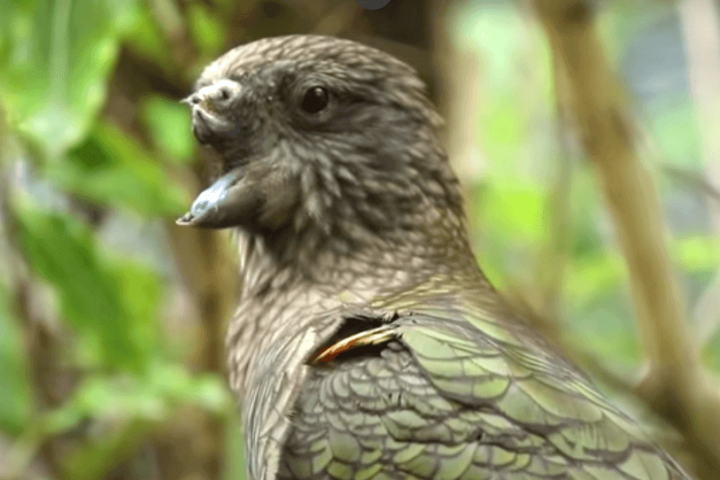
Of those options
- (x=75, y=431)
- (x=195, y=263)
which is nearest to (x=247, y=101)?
(x=195, y=263)

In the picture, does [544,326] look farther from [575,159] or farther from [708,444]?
[575,159]

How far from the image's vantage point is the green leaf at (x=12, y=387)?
1673mm

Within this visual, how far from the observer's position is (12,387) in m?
1.69

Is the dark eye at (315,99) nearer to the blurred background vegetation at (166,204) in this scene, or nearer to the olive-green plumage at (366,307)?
the olive-green plumage at (366,307)

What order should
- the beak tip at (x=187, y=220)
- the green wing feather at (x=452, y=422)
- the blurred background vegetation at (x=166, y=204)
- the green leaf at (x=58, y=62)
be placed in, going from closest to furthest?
the green wing feather at (x=452, y=422)
the beak tip at (x=187, y=220)
the green leaf at (x=58, y=62)
the blurred background vegetation at (x=166, y=204)

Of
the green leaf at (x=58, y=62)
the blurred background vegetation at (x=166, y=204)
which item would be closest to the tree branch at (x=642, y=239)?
the blurred background vegetation at (x=166, y=204)

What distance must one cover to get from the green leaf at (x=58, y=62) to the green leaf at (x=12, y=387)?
0.68 m

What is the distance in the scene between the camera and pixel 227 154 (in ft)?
3.28

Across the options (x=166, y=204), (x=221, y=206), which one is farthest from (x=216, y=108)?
(x=166, y=204)

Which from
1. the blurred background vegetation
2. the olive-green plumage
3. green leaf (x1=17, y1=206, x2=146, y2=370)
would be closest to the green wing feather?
the olive-green plumage

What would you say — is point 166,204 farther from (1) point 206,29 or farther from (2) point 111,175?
(1) point 206,29

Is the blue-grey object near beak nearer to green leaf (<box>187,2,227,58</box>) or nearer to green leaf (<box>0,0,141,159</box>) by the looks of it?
green leaf (<box>0,0,141,159</box>)

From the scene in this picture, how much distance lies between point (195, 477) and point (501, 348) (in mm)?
1236

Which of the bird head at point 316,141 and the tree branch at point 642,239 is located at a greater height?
the bird head at point 316,141
